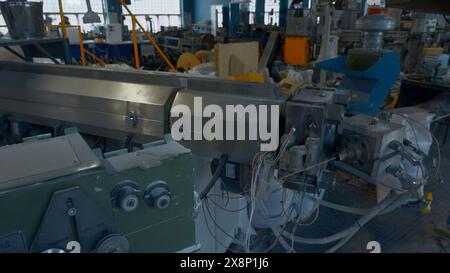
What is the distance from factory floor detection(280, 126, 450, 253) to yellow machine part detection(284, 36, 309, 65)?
8.87 ft

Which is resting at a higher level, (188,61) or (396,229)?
(188,61)

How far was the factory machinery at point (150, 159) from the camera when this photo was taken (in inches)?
24.9

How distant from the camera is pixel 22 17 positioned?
197cm

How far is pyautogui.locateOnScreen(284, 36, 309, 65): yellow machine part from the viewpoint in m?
4.48

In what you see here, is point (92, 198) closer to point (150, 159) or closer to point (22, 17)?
point (150, 159)

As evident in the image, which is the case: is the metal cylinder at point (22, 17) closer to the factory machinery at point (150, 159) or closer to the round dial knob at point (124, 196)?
the factory machinery at point (150, 159)

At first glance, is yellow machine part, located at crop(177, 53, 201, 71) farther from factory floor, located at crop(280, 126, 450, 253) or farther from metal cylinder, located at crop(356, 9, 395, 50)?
metal cylinder, located at crop(356, 9, 395, 50)

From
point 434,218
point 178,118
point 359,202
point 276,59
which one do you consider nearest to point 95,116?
point 178,118

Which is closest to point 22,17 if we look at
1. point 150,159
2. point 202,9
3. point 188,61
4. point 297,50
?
point 150,159

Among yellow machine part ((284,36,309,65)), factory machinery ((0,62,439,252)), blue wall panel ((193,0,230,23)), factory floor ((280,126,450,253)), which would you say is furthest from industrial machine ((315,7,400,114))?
blue wall panel ((193,0,230,23))

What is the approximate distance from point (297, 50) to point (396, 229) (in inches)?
124

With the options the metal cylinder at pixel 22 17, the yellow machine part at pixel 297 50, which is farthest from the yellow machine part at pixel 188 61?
the metal cylinder at pixel 22 17

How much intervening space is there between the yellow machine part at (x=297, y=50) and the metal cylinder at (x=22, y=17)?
3.33 metres

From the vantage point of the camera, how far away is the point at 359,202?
228cm
